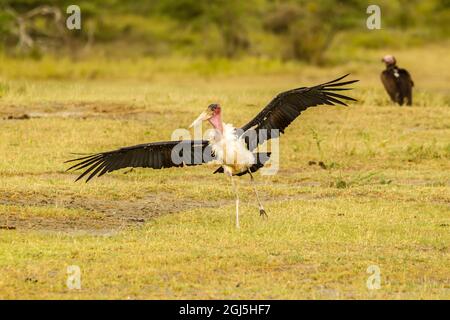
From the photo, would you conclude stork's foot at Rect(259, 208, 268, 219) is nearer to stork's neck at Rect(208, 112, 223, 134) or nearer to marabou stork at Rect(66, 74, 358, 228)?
marabou stork at Rect(66, 74, 358, 228)

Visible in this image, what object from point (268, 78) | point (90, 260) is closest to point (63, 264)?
point (90, 260)

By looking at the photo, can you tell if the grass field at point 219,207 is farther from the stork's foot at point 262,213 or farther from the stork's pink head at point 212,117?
the stork's pink head at point 212,117

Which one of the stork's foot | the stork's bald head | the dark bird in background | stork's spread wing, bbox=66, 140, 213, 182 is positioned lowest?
the stork's foot

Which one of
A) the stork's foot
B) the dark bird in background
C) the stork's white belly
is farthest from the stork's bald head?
the dark bird in background

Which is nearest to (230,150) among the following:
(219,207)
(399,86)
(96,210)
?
(219,207)

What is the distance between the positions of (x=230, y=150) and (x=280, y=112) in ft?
2.01

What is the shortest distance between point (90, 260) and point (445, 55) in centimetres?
2108

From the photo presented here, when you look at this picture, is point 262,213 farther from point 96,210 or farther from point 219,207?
point 96,210

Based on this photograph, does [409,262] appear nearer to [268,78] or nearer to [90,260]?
Result: [90,260]

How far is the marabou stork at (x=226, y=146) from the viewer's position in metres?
9.55

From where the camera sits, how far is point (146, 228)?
9.63 meters

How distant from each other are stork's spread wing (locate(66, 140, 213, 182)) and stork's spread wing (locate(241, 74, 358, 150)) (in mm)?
439

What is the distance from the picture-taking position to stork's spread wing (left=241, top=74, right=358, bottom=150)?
9.81m

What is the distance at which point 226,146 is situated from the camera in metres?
9.66
